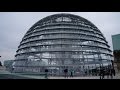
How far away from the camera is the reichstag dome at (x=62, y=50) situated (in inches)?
1329

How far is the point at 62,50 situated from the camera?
3434 centimetres

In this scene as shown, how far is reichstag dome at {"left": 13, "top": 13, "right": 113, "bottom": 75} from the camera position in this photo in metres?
33.8

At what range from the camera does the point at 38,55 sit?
3525 centimetres

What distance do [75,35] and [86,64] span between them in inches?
251
